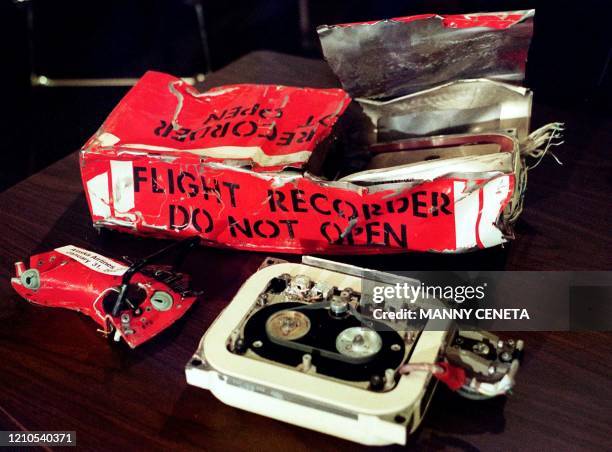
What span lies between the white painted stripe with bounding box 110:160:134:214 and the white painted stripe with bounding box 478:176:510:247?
0.45 m

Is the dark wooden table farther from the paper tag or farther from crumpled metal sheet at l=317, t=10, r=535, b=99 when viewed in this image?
crumpled metal sheet at l=317, t=10, r=535, b=99

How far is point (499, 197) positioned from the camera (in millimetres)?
784

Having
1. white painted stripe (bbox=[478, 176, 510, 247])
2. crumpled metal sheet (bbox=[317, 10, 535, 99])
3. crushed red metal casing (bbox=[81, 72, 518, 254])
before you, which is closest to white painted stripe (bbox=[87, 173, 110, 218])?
crushed red metal casing (bbox=[81, 72, 518, 254])

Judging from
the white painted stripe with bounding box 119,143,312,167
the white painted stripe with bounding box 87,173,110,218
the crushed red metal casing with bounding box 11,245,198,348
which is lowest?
the crushed red metal casing with bounding box 11,245,198,348

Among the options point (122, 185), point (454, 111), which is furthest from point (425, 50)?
point (122, 185)

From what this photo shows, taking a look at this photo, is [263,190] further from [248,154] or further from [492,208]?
[492,208]

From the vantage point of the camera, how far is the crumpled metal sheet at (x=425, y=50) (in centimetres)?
90

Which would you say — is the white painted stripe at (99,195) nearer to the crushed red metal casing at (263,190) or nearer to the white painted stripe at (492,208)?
the crushed red metal casing at (263,190)

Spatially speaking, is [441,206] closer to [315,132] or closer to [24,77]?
[315,132]

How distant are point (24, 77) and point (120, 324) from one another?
6.17 ft

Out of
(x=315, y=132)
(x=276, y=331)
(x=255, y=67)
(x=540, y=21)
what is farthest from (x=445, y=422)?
(x=540, y=21)

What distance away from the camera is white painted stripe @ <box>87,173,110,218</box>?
0.90 meters

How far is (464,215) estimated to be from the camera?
2.65 feet

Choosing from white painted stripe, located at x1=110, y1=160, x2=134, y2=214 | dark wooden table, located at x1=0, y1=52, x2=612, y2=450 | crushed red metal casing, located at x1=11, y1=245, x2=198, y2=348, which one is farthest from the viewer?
white painted stripe, located at x1=110, y1=160, x2=134, y2=214
